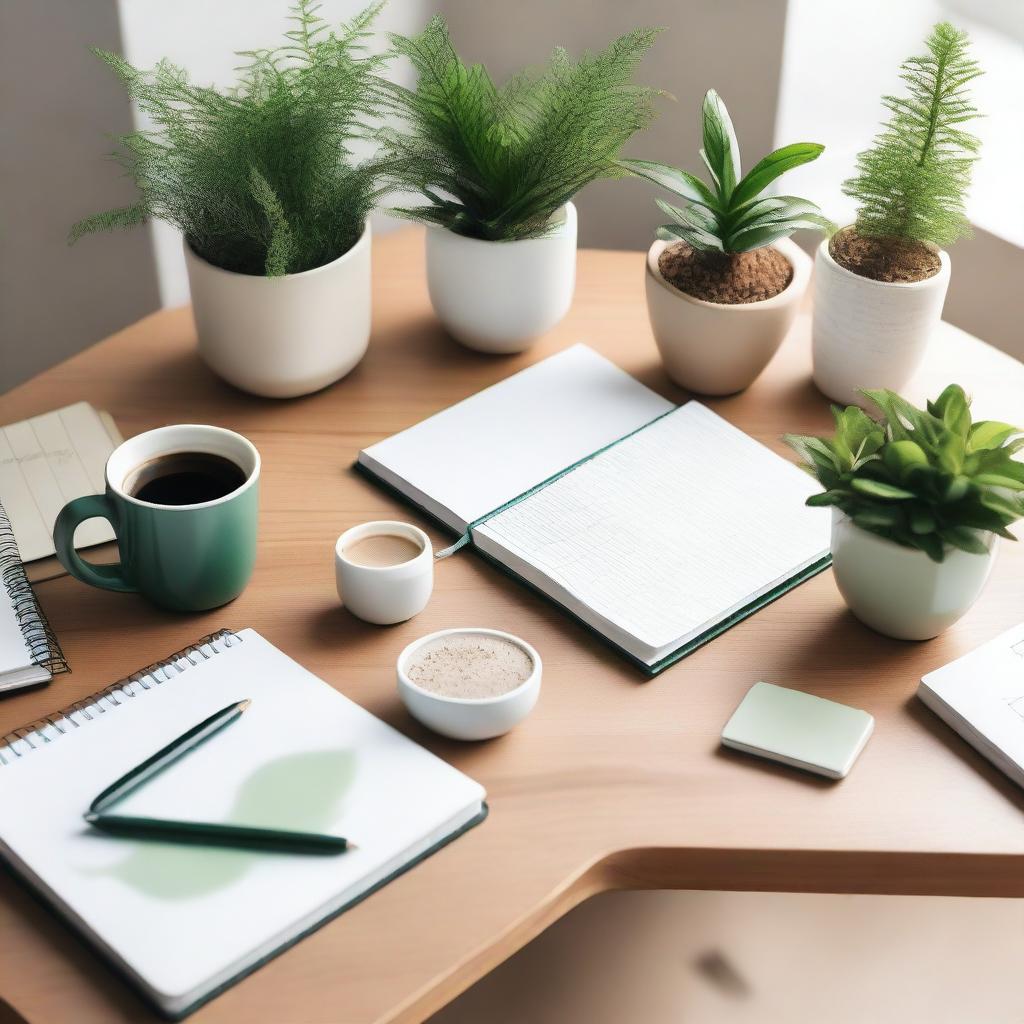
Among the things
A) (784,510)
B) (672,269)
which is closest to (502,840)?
(784,510)

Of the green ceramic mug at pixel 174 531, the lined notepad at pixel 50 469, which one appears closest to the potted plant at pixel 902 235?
the green ceramic mug at pixel 174 531

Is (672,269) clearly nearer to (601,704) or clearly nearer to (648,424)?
(648,424)

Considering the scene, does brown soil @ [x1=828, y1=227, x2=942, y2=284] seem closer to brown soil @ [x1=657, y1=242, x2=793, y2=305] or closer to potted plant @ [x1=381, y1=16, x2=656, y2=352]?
brown soil @ [x1=657, y1=242, x2=793, y2=305]

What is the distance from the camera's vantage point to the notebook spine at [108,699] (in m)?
0.76

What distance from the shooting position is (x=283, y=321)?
40.0 inches

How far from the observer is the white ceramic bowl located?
2.51 ft

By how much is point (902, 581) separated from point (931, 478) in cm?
8

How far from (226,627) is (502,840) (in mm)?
267

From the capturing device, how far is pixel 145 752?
76 centimetres

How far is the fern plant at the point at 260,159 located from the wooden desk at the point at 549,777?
0.53ft

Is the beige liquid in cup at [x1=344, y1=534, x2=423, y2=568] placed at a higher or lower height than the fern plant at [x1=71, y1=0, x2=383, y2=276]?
lower

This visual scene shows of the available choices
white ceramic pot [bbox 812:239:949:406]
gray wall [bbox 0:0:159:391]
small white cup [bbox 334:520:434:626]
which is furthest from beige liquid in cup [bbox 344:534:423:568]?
gray wall [bbox 0:0:159:391]

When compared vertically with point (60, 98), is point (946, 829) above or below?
below

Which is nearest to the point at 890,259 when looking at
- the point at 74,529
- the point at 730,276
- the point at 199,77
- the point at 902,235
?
the point at 902,235
